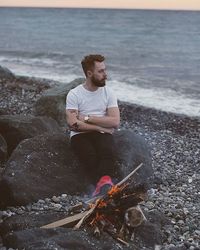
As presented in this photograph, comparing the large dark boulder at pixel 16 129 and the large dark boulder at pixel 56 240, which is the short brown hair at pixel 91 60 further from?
the large dark boulder at pixel 56 240

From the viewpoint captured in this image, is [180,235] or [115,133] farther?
[115,133]

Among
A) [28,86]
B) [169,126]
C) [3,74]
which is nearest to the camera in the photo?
[169,126]

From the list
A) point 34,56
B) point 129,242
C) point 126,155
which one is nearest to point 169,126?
point 126,155

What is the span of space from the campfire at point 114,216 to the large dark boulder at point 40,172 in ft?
4.05

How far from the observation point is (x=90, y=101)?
27.8ft

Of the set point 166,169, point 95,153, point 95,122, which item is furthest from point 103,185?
point 166,169

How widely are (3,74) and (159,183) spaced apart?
15.9m

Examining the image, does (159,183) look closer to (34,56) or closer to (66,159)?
(66,159)

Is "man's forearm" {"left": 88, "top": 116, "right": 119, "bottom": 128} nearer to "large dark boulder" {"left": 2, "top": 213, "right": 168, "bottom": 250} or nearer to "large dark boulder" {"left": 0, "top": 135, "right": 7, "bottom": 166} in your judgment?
"large dark boulder" {"left": 0, "top": 135, "right": 7, "bottom": 166}

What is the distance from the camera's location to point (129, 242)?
648 centimetres

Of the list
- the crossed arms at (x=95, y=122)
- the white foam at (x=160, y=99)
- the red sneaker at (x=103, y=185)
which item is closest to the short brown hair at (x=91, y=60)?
the crossed arms at (x=95, y=122)

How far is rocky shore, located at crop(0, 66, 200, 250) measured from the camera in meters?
7.39

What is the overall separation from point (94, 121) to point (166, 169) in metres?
3.27

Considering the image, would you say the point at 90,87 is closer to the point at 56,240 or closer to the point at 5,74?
the point at 56,240
